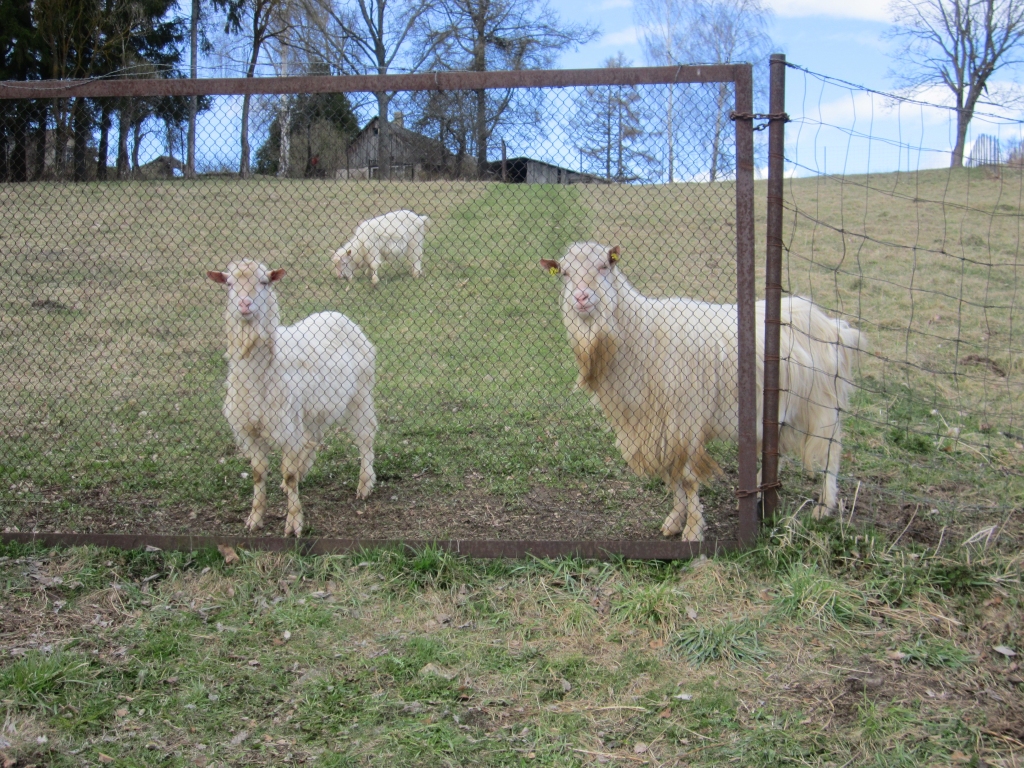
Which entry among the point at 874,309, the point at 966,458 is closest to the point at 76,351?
the point at 966,458

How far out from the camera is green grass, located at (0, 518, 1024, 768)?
10.6 ft

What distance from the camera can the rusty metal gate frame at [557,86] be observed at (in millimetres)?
4297

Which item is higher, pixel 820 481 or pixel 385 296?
pixel 385 296

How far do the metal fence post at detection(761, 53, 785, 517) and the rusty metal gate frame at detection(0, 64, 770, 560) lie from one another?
A: 1 cm

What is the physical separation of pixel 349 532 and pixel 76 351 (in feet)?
19.4

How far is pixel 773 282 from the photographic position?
14.5 ft

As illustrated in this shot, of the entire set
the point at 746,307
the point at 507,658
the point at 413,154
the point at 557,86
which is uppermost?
the point at 557,86

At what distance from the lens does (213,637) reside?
4.03 metres

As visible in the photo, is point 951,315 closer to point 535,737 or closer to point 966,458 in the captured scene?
point 966,458

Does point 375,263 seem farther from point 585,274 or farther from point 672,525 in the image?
point 672,525

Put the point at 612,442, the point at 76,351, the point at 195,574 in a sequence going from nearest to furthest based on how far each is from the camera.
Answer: the point at 195,574 < the point at 612,442 < the point at 76,351

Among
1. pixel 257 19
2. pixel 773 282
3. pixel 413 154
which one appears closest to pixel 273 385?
pixel 413 154

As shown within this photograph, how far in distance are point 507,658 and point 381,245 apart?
28.9ft

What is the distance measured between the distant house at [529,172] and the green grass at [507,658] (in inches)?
86.3
